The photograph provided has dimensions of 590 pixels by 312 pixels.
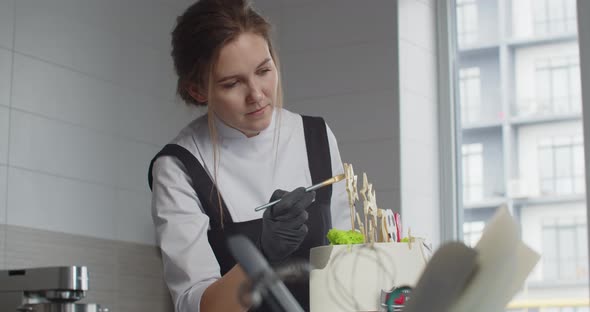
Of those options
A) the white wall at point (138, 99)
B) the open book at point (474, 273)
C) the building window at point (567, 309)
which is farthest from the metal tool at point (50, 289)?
the building window at point (567, 309)

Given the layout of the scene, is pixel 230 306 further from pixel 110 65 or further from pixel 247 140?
pixel 110 65

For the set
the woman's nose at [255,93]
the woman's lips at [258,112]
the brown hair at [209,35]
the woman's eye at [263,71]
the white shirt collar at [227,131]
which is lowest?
the white shirt collar at [227,131]

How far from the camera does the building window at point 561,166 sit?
3.04m

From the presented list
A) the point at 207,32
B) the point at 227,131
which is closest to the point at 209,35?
the point at 207,32

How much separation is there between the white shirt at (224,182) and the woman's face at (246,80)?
13 cm

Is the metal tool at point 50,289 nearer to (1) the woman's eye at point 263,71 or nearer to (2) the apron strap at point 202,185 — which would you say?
(2) the apron strap at point 202,185

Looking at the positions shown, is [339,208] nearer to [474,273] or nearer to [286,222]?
[286,222]

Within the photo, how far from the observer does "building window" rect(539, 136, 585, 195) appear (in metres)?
3.04

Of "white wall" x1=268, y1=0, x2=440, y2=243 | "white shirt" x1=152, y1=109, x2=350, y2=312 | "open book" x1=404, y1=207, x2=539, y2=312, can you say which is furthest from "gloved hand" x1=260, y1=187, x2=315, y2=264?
"white wall" x1=268, y1=0, x2=440, y2=243

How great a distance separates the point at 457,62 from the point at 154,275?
57.4 inches

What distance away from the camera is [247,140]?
1609 millimetres

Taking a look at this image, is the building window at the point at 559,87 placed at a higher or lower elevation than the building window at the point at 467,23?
lower

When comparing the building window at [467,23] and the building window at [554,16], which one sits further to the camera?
the building window at [467,23]

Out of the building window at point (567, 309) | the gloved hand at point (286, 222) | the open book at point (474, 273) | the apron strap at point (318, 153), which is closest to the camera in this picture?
the open book at point (474, 273)
